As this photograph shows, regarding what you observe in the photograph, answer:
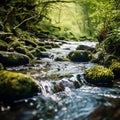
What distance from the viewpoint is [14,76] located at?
921 cm

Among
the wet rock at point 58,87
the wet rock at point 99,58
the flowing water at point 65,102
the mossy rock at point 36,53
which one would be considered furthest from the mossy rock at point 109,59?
the mossy rock at point 36,53

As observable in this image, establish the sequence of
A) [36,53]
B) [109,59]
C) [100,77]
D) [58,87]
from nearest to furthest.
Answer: [58,87] → [100,77] → [109,59] → [36,53]

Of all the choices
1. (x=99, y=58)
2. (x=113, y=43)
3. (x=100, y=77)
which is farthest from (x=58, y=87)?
(x=99, y=58)

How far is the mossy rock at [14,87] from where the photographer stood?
8875 millimetres

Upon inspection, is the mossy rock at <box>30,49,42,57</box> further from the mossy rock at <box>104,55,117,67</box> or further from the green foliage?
the mossy rock at <box>104,55,117,67</box>

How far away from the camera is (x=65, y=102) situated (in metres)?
8.92

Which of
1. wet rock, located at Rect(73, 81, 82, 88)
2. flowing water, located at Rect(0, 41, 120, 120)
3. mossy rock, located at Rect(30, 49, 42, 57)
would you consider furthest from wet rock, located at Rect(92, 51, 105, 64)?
wet rock, located at Rect(73, 81, 82, 88)

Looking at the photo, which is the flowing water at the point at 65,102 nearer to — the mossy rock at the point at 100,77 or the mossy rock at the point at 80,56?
the mossy rock at the point at 100,77

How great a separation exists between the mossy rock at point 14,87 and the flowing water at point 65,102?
243 mm

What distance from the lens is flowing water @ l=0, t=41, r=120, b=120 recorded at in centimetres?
760

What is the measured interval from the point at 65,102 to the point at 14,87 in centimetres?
175

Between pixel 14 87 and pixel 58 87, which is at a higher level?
pixel 14 87

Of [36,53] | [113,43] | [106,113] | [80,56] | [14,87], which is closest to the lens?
[106,113]

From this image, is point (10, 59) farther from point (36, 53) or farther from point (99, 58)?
point (99, 58)
